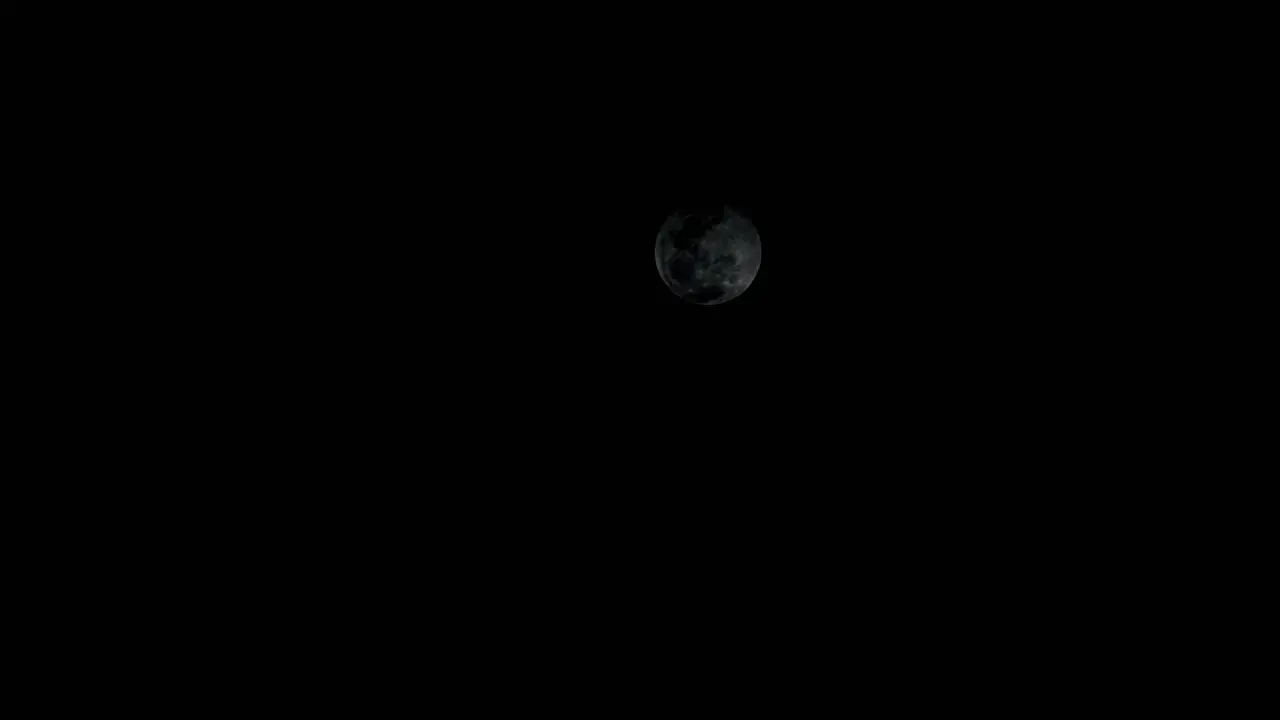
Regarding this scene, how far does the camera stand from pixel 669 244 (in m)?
5.32

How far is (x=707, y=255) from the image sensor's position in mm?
5168

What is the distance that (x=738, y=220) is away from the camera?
539cm

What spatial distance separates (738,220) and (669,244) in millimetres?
635

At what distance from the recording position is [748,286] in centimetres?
559

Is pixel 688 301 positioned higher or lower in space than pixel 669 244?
lower

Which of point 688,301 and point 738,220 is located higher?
point 738,220

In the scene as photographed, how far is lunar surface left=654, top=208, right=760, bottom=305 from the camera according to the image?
17.0 ft

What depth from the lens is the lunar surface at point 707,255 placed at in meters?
5.19

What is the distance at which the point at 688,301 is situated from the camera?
5.47 meters

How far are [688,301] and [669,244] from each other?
52 centimetres

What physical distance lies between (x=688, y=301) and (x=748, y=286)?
569 millimetres

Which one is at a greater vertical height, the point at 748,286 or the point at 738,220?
the point at 738,220
